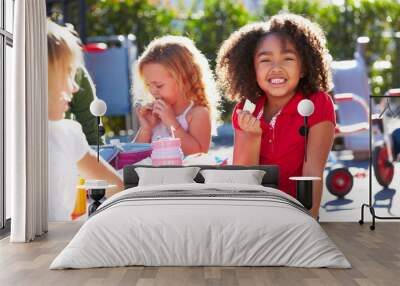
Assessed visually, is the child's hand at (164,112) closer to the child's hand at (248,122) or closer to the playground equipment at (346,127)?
the child's hand at (248,122)

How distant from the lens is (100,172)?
7801 mm

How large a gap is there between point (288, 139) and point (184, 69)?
1416 millimetres

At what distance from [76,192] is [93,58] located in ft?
5.13

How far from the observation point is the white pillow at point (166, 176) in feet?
22.6

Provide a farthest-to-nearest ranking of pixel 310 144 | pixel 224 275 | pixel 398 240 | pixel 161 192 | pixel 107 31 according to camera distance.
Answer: pixel 107 31, pixel 310 144, pixel 398 240, pixel 161 192, pixel 224 275

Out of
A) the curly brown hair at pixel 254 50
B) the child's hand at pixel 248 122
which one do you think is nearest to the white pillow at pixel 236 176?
the child's hand at pixel 248 122

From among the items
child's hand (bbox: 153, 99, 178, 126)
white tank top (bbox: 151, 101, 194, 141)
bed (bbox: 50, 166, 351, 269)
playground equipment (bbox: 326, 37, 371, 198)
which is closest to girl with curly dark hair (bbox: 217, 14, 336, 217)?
playground equipment (bbox: 326, 37, 371, 198)

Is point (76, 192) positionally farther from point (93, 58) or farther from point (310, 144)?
point (310, 144)

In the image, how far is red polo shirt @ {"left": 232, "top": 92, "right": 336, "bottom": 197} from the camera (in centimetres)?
745

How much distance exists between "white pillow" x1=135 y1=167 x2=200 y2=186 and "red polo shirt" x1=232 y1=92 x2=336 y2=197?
3.02ft

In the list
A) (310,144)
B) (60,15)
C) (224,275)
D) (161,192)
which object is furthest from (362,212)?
(60,15)

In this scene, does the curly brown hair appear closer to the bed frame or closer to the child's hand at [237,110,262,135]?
the child's hand at [237,110,262,135]

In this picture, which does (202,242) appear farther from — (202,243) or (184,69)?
Result: (184,69)

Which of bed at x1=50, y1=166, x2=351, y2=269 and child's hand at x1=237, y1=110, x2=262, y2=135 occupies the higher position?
child's hand at x1=237, y1=110, x2=262, y2=135
